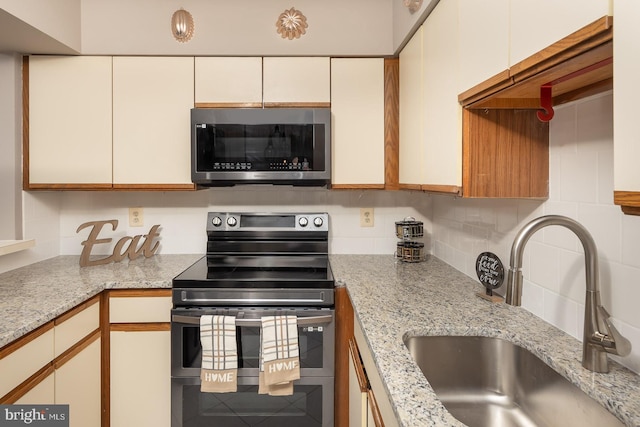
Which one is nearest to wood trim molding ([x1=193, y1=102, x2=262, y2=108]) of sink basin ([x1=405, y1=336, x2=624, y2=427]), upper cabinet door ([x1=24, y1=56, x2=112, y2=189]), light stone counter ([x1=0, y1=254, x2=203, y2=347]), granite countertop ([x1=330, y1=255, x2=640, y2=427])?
upper cabinet door ([x1=24, y1=56, x2=112, y2=189])

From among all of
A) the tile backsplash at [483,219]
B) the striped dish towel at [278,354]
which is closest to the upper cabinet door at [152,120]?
the tile backsplash at [483,219]

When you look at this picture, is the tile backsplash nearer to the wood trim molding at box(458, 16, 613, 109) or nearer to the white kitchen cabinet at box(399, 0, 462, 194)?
the wood trim molding at box(458, 16, 613, 109)

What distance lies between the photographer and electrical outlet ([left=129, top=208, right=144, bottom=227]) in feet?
7.85

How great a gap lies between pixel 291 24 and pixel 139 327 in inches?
65.3

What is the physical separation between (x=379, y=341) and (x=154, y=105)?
168 cm

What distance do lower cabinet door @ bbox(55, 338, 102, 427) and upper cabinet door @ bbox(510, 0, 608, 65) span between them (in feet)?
5.97

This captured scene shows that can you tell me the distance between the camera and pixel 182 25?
2.03 meters

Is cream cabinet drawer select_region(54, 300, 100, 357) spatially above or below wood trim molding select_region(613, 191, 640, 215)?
below

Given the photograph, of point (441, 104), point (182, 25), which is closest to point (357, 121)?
point (441, 104)

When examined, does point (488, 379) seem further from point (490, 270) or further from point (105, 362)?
point (105, 362)

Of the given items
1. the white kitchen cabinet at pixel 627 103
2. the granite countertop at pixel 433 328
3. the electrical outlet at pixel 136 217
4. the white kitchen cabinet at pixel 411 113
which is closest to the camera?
the white kitchen cabinet at pixel 627 103

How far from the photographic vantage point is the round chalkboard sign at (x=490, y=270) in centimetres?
145

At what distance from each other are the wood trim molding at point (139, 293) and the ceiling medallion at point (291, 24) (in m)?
1.40

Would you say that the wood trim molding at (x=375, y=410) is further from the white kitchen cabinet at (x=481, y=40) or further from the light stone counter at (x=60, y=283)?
the light stone counter at (x=60, y=283)
